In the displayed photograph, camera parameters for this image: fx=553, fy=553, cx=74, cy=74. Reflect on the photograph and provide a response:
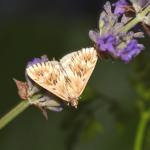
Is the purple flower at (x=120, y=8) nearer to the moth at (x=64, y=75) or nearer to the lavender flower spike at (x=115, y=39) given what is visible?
the lavender flower spike at (x=115, y=39)

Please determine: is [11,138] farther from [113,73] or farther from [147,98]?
[147,98]

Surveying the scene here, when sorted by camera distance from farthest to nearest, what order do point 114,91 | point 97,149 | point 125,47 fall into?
point 114,91 → point 97,149 → point 125,47

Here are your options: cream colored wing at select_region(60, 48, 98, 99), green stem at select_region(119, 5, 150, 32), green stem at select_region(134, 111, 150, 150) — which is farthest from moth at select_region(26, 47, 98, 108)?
green stem at select_region(134, 111, 150, 150)

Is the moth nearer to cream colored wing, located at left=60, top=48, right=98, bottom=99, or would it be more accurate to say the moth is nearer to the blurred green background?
cream colored wing, located at left=60, top=48, right=98, bottom=99

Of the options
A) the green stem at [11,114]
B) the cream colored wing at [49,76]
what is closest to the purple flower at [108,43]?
the cream colored wing at [49,76]

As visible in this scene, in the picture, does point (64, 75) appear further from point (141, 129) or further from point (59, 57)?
point (59, 57)

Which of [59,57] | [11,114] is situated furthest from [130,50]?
[59,57]

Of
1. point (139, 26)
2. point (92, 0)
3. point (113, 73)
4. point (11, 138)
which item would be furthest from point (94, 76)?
point (139, 26)
